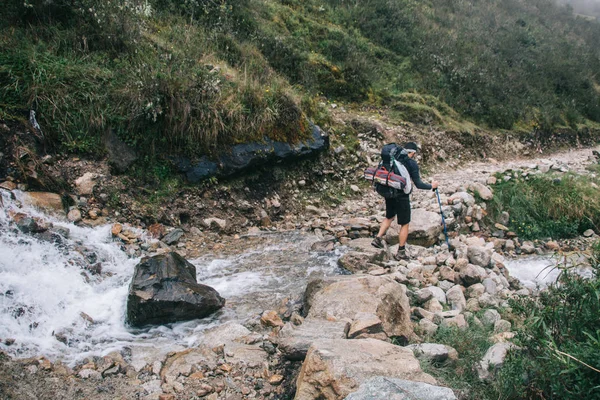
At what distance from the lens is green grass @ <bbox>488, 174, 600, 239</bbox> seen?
8398mm

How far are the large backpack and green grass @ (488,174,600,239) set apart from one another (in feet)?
11.5

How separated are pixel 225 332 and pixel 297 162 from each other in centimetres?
486

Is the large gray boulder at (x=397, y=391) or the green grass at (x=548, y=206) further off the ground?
the large gray boulder at (x=397, y=391)

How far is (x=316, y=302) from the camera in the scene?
442cm

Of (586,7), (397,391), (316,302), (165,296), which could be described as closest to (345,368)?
(397,391)

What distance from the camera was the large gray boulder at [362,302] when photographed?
404cm

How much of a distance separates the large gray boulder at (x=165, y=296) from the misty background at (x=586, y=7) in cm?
3992

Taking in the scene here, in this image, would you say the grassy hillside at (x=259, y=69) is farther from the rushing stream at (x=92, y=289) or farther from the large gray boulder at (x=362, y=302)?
the large gray boulder at (x=362, y=302)

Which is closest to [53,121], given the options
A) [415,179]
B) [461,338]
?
[415,179]

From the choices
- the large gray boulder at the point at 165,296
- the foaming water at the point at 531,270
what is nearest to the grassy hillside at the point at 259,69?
the large gray boulder at the point at 165,296

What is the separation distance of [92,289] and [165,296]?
42.9 inches

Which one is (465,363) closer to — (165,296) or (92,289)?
(165,296)

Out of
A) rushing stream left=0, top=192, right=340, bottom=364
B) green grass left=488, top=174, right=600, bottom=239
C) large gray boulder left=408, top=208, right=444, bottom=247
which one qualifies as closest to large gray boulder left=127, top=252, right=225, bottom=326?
rushing stream left=0, top=192, right=340, bottom=364

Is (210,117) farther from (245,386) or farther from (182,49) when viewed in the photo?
(245,386)
